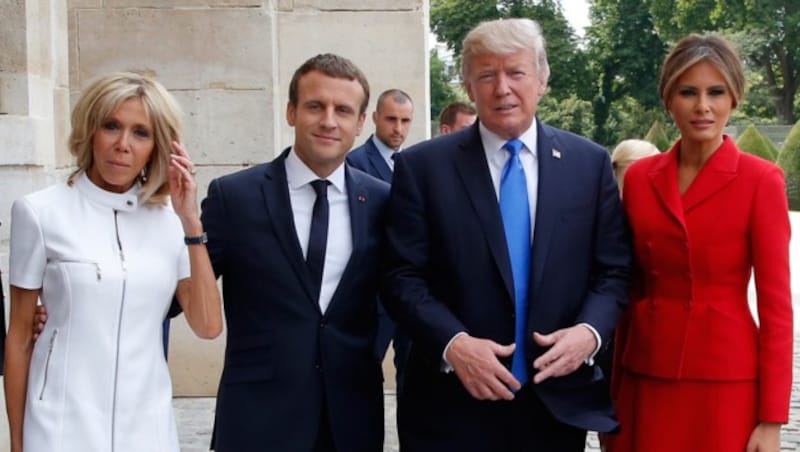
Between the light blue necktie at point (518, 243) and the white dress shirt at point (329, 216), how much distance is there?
0.50 metres

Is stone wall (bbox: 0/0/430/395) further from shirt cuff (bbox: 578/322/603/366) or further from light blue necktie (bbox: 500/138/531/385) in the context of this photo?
shirt cuff (bbox: 578/322/603/366)

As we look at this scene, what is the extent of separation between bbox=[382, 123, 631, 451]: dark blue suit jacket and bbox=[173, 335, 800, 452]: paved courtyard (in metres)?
2.95

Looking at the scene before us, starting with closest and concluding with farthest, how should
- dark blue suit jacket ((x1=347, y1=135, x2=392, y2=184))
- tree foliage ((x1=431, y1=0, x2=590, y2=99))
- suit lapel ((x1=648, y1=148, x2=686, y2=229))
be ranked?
suit lapel ((x1=648, y1=148, x2=686, y2=229)) → dark blue suit jacket ((x1=347, y1=135, x2=392, y2=184)) → tree foliage ((x1=431, y1=0, x2=590, y2=99))

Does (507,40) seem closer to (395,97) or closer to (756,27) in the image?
(395,97)

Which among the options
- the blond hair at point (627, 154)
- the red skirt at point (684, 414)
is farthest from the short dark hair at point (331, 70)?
the blond hair at point (627, 154)

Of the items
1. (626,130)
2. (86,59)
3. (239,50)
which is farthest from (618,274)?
(626,130)

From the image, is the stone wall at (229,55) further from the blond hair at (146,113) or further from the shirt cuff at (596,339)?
the shirt cuff at (596,339)

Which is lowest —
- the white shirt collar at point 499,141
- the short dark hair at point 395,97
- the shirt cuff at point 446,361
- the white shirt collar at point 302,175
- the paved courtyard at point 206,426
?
the paved courtyard at point 206,426

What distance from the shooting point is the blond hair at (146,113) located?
2979mm

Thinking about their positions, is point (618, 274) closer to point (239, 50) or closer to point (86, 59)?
point (239, 50)

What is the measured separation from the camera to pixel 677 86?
3244 mm

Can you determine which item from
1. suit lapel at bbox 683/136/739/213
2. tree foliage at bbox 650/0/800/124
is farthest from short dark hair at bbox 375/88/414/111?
tree foliage at bbox 650/0/800/124

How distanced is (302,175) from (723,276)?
1.32m

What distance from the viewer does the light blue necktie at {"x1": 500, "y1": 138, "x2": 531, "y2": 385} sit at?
316cm
